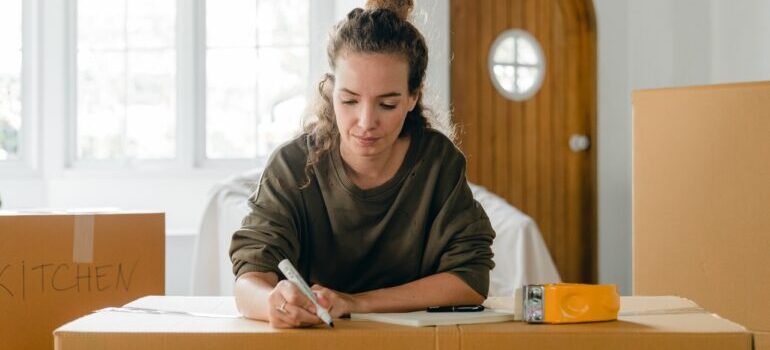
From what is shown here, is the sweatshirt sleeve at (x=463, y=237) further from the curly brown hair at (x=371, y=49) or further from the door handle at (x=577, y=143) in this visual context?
the door handle at (x=577, y=143)

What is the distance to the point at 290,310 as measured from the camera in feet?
4.53

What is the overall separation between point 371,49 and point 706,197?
879mm

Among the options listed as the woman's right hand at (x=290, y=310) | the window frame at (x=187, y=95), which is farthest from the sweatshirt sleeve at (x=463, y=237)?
the window frame at (x=187, y=95)

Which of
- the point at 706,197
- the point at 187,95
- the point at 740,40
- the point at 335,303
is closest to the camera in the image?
the point at 335,303

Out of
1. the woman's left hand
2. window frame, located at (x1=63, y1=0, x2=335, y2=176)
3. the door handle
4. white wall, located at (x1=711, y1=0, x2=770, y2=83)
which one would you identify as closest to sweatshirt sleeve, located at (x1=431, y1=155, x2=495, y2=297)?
the woman's left hand

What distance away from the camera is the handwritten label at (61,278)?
2248 mm

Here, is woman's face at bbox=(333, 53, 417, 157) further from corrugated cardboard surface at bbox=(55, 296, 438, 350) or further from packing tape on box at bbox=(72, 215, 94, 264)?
packing tape on box at bbox=(72, 215, 94, 264)

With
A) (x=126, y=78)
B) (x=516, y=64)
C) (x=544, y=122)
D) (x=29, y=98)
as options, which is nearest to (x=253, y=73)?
(x=126, y=78)

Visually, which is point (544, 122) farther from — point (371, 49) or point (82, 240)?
point (371, 49)

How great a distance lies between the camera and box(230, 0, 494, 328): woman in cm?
176

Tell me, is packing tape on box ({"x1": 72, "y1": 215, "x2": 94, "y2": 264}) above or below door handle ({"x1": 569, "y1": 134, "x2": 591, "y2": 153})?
below

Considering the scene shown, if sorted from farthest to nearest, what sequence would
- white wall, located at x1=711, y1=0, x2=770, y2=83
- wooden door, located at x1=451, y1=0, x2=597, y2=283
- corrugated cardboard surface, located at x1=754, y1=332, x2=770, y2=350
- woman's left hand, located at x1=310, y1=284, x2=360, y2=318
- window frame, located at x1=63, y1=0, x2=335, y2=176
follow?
window frame, located at x1=63, y1=0, x2=335, y2=176, wooden door, located at x1=451, y1=0, x2=597, y2=283, white wall, located at x1=711, y1=0, x2=770, y2=83, corrugated cardboard surface, located at x1=754, y1=332, x2=770, y2=350, woman's left hand, located at x1=310, y1=284, x2=360, y2=318

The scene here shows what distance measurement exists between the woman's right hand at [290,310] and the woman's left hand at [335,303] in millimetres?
42

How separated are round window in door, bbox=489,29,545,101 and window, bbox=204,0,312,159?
950 millimetres
